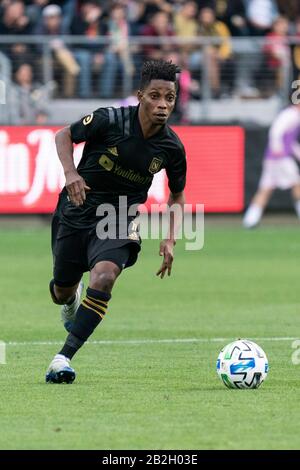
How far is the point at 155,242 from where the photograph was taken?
22344mm

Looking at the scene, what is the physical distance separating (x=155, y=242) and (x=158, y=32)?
17.4 feet

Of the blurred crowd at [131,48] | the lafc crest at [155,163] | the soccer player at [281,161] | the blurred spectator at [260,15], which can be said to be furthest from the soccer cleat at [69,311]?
the blurred spectator at [260,15]

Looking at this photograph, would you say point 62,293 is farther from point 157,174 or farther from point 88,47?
point 88,47

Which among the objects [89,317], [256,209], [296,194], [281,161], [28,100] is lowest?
[89,317]

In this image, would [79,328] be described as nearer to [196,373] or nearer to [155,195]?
[196,373]

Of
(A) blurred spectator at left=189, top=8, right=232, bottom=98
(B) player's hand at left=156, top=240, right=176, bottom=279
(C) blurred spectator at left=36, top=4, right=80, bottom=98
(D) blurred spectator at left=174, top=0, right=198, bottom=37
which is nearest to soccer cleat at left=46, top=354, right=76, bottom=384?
(B) player's hand at left=156, top=240, right=176, bottom=279

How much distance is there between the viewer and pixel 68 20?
1020 inches

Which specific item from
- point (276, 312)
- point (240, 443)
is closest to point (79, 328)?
point (240, 443)

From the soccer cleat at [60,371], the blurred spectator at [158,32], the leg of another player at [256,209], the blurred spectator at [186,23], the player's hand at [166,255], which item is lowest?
the soccer cleat at [60,371]

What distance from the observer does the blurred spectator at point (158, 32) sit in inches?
982

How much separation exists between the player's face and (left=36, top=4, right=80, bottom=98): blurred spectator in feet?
52.6

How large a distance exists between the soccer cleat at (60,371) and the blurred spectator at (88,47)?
16551mm

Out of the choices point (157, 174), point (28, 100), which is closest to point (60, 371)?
point (157, 174)

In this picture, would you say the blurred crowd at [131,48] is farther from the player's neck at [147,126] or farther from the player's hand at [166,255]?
the player's hand at [166,255]
